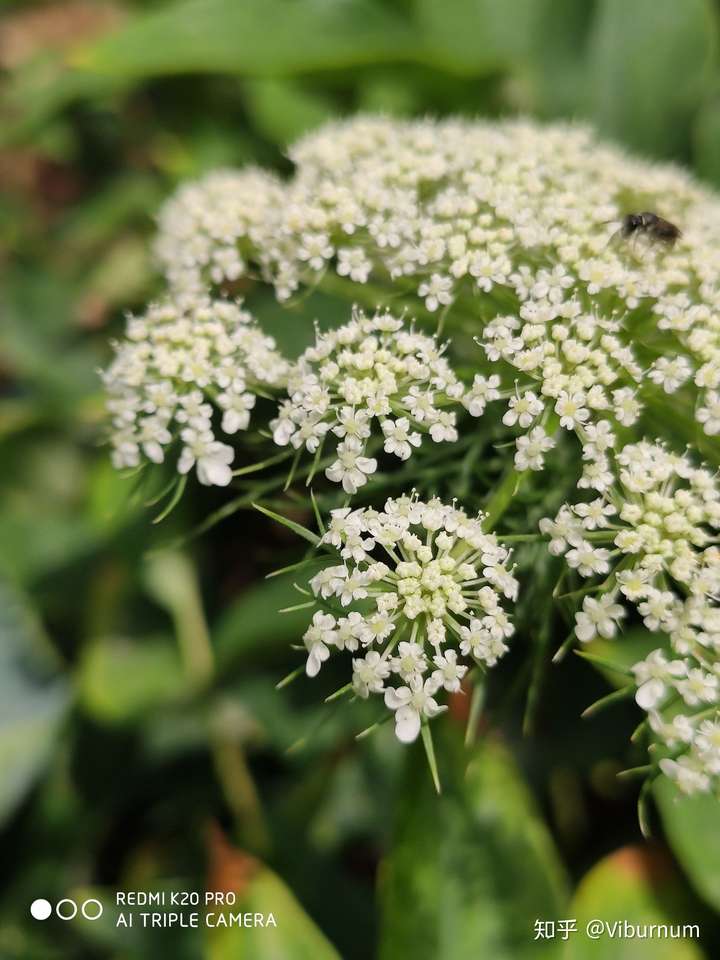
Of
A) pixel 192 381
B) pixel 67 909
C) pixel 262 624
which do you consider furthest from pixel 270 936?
pixel 192 381

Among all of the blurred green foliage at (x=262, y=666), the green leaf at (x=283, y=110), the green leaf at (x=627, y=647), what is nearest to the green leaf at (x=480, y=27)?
the blurred green foliage at (x=262, y=666)

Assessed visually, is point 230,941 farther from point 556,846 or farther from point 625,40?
point 625,40

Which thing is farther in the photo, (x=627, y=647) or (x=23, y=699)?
(x=23, y=699)

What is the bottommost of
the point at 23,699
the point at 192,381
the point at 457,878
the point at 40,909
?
the point at 40,909

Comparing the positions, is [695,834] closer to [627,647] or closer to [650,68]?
[627,647]

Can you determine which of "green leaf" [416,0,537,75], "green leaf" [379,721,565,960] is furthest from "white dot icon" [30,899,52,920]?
"green leaf" [416,0,537,75]

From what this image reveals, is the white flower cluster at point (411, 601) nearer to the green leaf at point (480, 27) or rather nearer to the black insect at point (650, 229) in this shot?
the black insect at point (650, 229)

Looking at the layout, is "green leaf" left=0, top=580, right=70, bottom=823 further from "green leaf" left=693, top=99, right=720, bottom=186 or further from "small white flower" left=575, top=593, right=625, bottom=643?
"green leaf" left=693, top=99, right=720, bottom=186
